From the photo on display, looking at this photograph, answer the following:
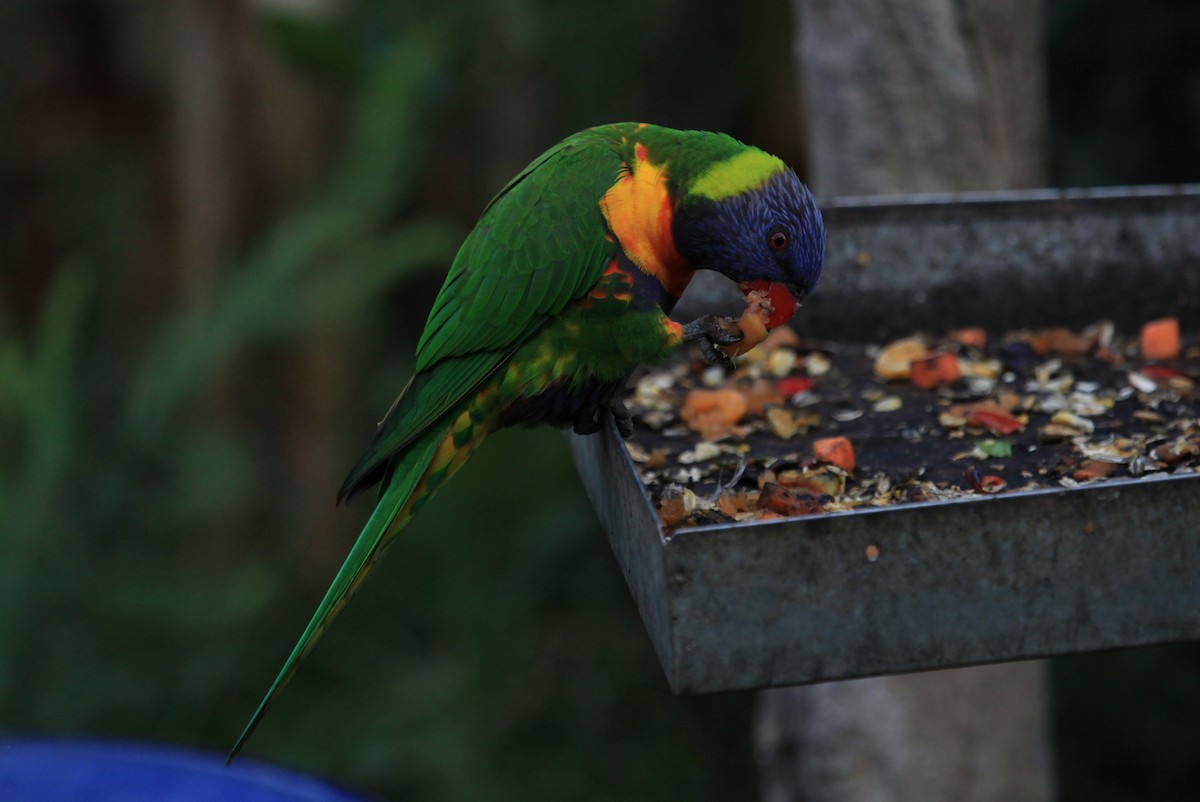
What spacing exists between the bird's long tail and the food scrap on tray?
9.6 inches

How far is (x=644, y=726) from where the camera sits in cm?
338

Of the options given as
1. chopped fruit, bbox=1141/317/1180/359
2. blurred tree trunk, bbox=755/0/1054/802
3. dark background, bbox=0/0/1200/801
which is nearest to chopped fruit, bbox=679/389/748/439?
chopped fruit, bbox=1141/317/1180/359

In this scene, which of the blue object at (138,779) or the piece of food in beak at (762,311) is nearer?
the piece of food in beak at (762,311)

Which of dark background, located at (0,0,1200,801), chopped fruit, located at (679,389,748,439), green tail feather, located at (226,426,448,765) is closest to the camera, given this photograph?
green tail feather, located at (226,426,448,765)

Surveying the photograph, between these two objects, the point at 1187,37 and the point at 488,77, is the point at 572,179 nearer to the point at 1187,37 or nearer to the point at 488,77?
the point at 1187,37

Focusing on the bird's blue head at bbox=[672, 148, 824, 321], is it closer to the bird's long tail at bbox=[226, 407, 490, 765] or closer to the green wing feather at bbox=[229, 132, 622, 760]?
the green wing feather at bbox=[229, 132, 622, 760]

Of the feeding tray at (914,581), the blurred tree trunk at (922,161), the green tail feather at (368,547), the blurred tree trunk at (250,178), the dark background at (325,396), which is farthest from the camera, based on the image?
the blurred tree trunk at (250,178)

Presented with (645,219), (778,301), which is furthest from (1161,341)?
(645,219)

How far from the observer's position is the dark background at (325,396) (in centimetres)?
303

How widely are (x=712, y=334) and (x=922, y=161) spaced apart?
3.57ft

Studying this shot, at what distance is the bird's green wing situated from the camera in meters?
1.62

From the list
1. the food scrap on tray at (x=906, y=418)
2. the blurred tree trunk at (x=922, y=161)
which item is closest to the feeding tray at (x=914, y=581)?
the food scrap on tray at (x=906, y=418)

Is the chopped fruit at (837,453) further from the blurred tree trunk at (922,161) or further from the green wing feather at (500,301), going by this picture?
the blurred tree trunk at (922,161)

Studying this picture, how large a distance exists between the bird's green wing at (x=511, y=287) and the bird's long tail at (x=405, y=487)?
1.4 inches
